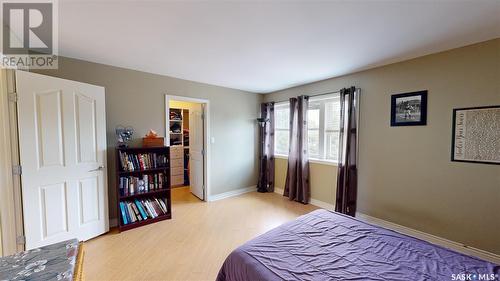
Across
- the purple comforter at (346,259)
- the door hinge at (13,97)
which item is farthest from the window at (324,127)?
the door hinge at (13,97)

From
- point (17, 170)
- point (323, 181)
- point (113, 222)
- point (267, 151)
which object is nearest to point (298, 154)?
point (323, 181)

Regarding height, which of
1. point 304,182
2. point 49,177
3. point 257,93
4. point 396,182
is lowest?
point 304,182

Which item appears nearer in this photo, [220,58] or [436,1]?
[436,1]

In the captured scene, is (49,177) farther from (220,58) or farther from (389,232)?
(389,232)

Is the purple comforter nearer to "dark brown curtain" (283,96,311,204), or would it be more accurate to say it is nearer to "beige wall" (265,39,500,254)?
"beige wall" (265,39,500,254)

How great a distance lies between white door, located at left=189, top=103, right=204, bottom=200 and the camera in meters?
3.99

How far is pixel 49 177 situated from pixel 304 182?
3.69 meters

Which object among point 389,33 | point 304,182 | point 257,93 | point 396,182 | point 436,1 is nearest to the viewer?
point 436,1

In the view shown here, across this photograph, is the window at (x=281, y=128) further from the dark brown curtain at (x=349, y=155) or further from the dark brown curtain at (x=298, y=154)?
the dark brown curtain at (x=349, y=155)

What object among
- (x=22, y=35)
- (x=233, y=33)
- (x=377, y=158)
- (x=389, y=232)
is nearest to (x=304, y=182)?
(x=377, y=158)

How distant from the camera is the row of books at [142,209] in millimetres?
2758

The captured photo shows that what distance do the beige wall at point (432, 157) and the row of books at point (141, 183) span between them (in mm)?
3230

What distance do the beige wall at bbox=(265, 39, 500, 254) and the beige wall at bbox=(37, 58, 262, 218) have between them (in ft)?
7.69

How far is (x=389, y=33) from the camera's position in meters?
1.89
